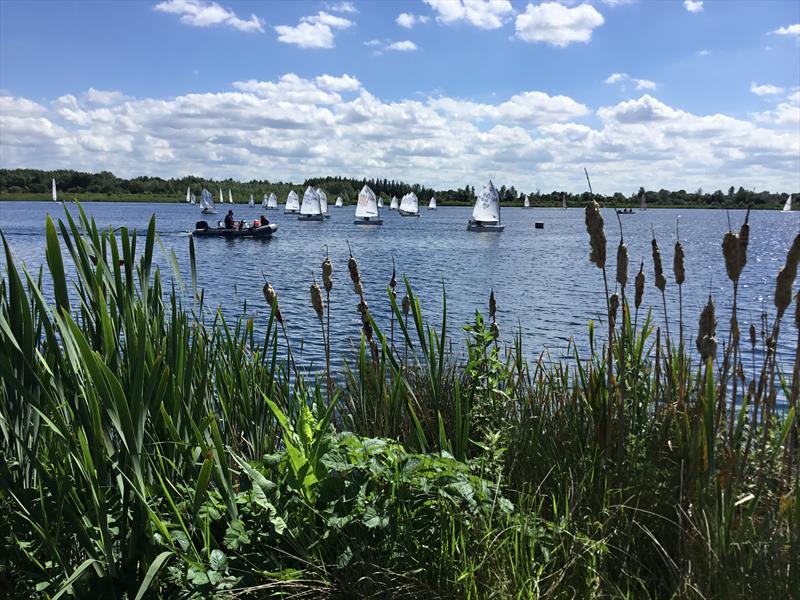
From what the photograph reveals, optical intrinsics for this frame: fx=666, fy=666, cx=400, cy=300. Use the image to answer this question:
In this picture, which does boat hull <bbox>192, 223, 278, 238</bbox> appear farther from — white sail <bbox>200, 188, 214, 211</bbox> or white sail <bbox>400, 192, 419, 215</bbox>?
white sail <bbox>400, 192, 419, 215</bbox>

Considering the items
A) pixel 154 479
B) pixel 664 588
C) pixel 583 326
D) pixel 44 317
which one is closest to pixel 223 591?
pixel 154 479

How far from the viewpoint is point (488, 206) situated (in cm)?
6288

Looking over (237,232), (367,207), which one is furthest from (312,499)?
(367,207)

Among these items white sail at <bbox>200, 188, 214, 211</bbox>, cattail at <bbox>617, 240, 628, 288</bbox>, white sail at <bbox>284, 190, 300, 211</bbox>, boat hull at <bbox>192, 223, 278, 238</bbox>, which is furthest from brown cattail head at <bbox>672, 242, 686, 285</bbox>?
white sail at <bbox>284, 190, 300, 211</bbox>

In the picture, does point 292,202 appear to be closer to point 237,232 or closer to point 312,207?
point 312,207

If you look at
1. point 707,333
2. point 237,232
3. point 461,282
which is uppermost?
point 707,333

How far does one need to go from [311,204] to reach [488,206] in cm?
2805

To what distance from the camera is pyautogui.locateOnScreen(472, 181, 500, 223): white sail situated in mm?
60875

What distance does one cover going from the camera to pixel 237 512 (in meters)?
2.38

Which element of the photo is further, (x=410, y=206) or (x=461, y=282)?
(x=410, y=206)

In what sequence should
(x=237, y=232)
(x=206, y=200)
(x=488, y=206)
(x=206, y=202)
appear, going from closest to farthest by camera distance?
(x=237, y=232)
(x=488, y=206)
(x=206, y=200)
(x=206, y=202)

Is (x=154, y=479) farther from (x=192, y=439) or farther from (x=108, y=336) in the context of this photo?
(x=108, y=336)

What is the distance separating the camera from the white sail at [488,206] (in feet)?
200

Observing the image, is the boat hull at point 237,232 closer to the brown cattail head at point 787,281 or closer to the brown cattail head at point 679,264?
the brown cattail head at point 679,264
